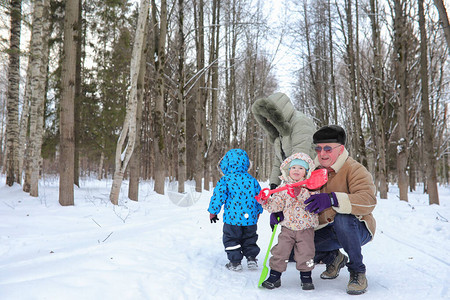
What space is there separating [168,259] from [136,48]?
5584mm

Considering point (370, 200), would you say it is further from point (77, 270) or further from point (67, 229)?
point (67, 229)

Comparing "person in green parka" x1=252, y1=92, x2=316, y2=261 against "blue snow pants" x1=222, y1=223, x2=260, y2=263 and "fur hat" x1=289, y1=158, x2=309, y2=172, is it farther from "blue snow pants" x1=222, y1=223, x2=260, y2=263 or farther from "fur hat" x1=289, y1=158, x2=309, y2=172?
"fur hat" x1=289, y1=158, x2=309, y2=172

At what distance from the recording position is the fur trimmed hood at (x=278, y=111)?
393 centimetres

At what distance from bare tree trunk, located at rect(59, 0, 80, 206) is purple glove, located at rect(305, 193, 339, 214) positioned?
18.1ft

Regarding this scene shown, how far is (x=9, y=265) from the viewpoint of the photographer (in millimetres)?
2871

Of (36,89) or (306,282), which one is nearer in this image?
(306,282)

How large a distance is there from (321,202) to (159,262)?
187cm

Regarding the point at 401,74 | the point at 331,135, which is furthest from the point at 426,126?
the point at 331,135

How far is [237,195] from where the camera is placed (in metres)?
3.50

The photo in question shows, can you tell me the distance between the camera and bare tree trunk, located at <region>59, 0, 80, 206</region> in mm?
6211

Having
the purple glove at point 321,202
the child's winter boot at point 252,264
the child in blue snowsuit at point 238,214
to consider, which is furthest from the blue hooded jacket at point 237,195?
the purple glove at point 321,202

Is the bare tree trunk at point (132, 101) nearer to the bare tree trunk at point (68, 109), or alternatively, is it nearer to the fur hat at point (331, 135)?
Result: the bare tree trunk at point (68, 109)

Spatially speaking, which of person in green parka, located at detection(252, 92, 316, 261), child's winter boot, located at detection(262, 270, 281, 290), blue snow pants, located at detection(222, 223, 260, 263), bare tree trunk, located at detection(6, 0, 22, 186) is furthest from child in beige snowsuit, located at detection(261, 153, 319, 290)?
bare tree trunk, located at detection(6, 0, 22, 186)

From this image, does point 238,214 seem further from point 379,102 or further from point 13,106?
point 379,102
